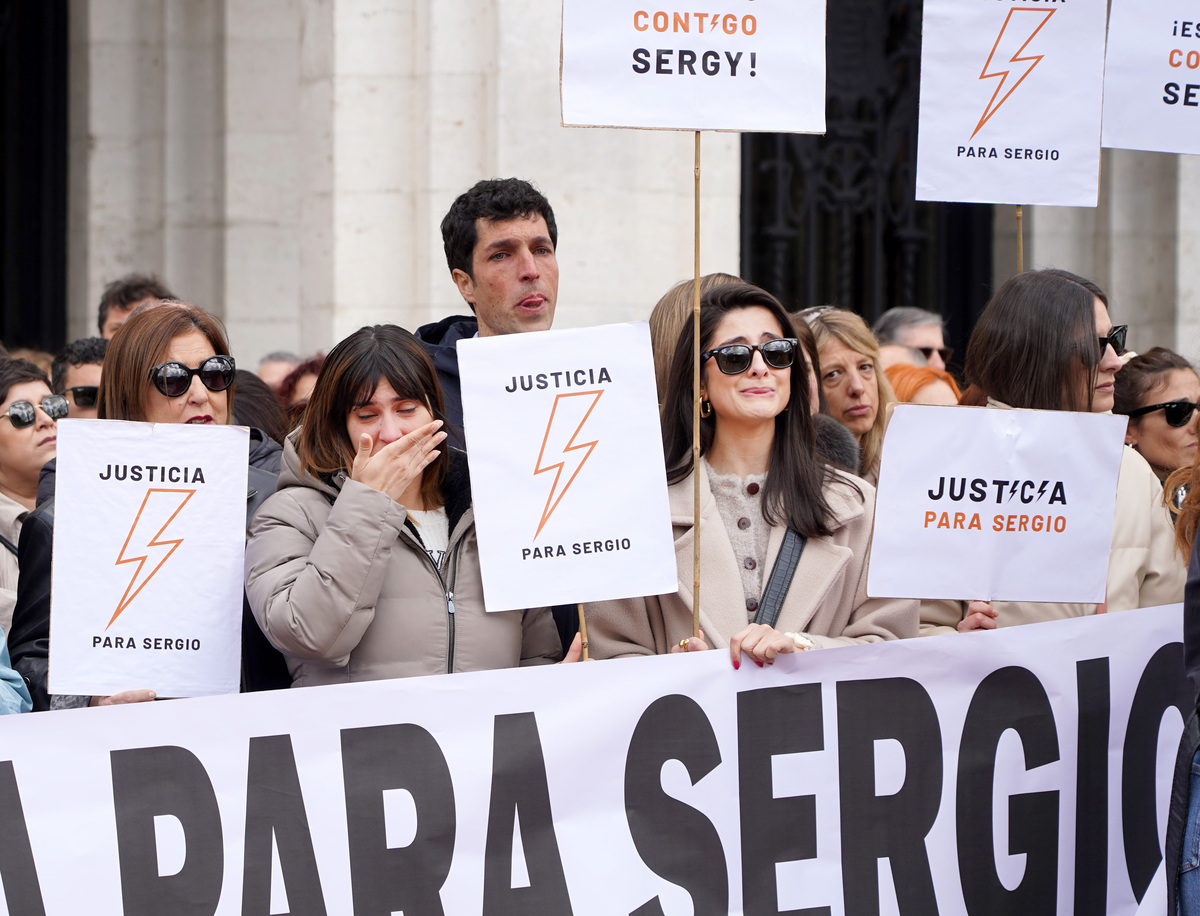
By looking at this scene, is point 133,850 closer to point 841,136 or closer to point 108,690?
point 108,690

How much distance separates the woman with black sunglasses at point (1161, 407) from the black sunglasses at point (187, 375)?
2759 millimetres

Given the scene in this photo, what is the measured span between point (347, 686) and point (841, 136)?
7.47 m

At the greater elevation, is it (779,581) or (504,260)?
(504,260)

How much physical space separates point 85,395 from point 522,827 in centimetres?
277

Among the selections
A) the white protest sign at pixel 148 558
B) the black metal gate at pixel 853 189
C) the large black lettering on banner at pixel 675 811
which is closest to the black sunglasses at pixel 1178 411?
the large black lettering on banner at pixel 675 811

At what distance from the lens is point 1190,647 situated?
292cm

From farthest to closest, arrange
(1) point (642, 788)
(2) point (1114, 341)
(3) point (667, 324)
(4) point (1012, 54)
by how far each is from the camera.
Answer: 1. (3) point (667, 324)
2. (4) point (1012, 54)
3. (2) point (1114, 341)
4. (1) point (642, 788)

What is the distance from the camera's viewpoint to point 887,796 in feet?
11.3

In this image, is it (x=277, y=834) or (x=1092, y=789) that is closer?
(x=277, y=834)

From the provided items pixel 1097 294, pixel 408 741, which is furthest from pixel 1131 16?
pixel 408 741

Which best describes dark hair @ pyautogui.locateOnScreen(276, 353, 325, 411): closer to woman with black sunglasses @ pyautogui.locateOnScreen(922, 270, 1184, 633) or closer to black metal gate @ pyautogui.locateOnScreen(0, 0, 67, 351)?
woman with black sunglasses @ pyautogui.locateOnScreen(922, 270, 1184, 633)

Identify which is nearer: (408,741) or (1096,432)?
(408,741)

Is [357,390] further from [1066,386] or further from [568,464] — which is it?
[1066,386]

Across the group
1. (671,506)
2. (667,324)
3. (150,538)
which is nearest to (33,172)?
(667,324)
